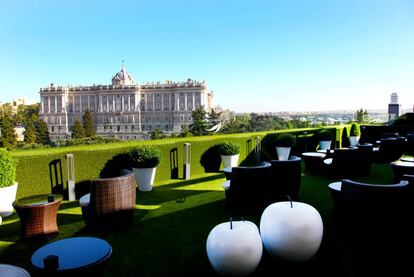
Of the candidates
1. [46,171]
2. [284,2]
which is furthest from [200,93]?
[46,171]

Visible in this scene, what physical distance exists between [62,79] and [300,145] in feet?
299

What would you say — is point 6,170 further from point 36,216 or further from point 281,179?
point 281,179

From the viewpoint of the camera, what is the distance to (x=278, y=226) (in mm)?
2912

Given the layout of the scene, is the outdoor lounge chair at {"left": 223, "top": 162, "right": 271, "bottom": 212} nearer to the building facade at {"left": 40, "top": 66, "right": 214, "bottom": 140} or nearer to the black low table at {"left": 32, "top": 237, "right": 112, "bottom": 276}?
the black low table at {"left": 32, "top": 237, "right": 112, "bottom": 276}

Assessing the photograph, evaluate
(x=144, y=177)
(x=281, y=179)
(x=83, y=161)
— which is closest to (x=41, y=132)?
(x=83, y=161)

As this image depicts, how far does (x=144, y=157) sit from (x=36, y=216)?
2.66 metres

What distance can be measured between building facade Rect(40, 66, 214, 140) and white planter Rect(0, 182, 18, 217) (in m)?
73.9

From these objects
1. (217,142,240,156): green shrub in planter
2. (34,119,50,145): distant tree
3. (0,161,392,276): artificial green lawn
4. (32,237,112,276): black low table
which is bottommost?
(34,119,50,145): distant tree

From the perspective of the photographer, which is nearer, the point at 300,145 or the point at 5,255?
the point at 5,255

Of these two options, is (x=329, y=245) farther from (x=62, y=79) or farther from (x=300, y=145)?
(x=62, y=79)

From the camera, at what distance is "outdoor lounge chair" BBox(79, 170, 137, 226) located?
12.4 feet

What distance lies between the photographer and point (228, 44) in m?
40.9

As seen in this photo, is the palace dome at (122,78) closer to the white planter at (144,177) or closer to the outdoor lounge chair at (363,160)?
the white planter at (144,177)

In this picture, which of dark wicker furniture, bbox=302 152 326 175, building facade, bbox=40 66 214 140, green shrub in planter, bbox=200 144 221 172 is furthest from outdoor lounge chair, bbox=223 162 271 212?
building facade, bbox=40 66 214 140
